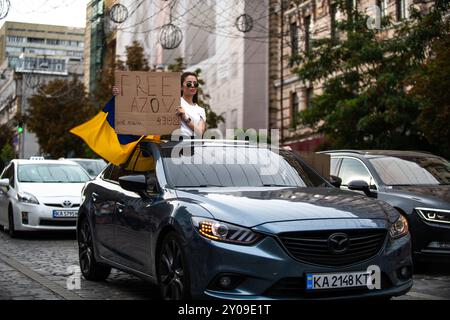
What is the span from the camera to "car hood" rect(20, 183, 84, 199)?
13.7 meters

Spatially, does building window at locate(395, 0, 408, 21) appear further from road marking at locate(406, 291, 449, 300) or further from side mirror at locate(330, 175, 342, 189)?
road marking at locate(406, 291, 449, 300)

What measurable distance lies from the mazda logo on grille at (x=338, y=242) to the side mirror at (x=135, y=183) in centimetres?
185

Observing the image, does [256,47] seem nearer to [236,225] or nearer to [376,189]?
[376,189]

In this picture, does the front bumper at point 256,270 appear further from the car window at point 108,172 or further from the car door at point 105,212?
the car window at point 108,172

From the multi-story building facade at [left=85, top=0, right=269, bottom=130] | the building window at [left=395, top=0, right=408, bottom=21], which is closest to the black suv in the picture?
the building window at [left=395, top=0, right=408, bottom=21]

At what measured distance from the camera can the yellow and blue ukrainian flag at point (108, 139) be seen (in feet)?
25.4

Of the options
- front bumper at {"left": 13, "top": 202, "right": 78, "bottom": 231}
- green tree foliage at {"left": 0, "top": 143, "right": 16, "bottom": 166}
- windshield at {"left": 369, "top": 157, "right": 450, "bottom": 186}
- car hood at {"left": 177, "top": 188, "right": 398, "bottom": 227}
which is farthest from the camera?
green tree foliage at {"left": 0, "top": 143, "right": 16, "bottom": 166}

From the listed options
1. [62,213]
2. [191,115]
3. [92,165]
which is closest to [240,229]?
[191,115]

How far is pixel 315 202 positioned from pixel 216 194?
2.59 ft

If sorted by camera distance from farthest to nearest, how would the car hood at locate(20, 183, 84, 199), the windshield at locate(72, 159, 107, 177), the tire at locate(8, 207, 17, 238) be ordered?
1. the windshield at locate(72, 159, 107, 177)
2. the tire at locate(8, 207, 17, 238)
3. the car hood at locate(20, 183, 84, 199)

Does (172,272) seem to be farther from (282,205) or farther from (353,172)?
(353,172)

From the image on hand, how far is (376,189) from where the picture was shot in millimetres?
9836

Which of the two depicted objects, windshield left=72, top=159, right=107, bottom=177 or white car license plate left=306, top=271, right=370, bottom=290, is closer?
white car license plate left=306, top=271, right=370, bottom=290

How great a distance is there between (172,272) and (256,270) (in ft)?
2.85
